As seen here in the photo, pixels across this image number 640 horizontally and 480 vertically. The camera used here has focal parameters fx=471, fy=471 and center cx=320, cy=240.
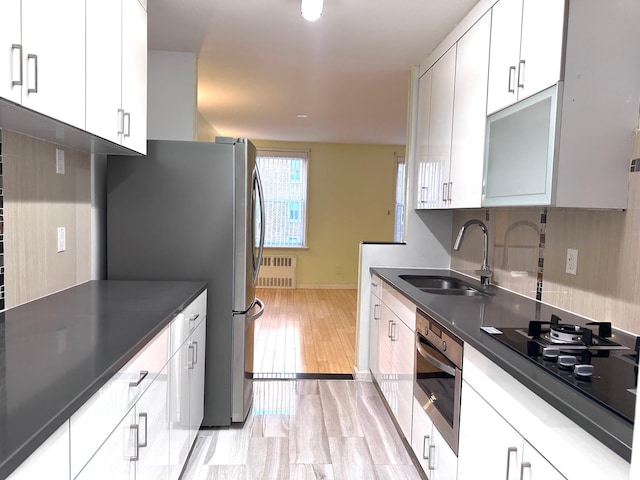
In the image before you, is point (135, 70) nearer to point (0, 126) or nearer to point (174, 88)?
point (0, 126)

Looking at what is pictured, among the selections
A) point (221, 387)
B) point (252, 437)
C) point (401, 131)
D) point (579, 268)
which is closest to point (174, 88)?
point (221, 387)

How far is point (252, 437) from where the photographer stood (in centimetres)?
264

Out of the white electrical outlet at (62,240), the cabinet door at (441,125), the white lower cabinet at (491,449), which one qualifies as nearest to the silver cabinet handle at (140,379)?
the white electrical outlet at (62,240)

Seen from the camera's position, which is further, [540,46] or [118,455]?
[540,46]

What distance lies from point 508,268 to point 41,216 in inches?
89.7

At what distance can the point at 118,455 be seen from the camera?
1.27 meters

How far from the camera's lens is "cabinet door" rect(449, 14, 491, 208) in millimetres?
2225

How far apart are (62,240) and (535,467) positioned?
204 centimetres

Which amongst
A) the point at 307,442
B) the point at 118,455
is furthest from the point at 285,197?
the point at 118,455

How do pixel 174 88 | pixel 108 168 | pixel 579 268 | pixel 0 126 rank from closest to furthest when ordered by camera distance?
pixel 0 126 → pixel 579 268 → pixel 108 168 → pixel 174 88

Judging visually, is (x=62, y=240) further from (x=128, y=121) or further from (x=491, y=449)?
(x=491, y=449)

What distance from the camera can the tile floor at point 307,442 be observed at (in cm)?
230

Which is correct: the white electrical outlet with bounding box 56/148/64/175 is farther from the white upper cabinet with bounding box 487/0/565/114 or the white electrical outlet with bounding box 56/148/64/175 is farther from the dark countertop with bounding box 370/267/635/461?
the white upper cabinet with bounding box 487/0/565/114

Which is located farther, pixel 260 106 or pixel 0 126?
pixel 260 106
